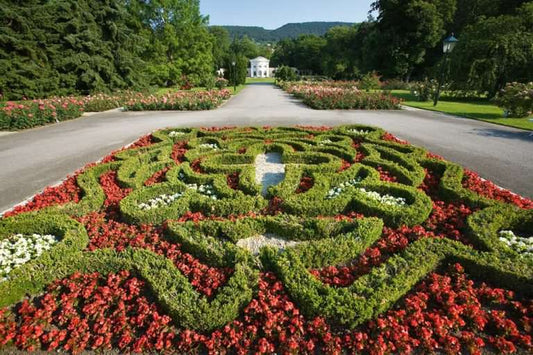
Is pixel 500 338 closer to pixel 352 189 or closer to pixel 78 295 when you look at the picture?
pixel 352 189

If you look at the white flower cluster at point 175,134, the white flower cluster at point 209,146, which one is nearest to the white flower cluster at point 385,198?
the white flower cluster at point 209,146

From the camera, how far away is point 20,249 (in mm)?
3420

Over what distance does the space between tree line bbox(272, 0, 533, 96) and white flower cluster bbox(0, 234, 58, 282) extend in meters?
26.0

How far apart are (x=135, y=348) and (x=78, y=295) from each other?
98 cm

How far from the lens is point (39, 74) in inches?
756

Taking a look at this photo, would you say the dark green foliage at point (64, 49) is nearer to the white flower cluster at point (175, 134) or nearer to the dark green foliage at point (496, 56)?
the white flower cluster at point (175, 134)

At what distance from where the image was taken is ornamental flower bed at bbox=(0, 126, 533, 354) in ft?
7.75

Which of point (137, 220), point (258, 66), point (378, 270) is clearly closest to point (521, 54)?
point (378, 270)

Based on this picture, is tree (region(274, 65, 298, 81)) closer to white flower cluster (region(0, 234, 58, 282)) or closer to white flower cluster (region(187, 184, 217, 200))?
white flower cluster (region(187, 184, 217, 200))

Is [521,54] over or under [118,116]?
over

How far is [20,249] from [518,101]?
56.0 feet

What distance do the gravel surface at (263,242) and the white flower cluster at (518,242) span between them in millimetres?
2574

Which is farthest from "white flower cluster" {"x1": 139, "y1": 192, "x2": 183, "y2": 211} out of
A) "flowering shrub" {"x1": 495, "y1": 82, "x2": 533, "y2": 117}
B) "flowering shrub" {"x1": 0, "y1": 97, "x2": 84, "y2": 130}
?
"flowering shrub" {"x1": 495, "y1": 82, "x2": 533, "y2": 117}

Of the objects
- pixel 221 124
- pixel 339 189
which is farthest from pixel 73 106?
pixel 339 189
